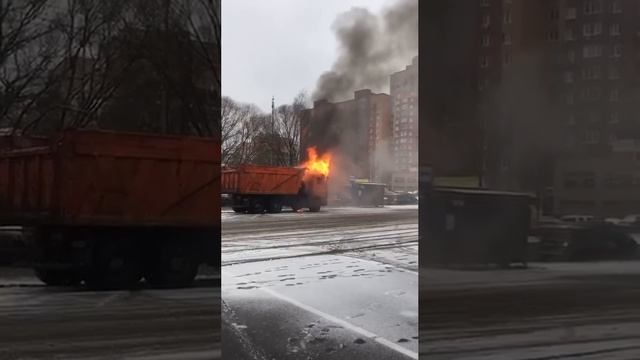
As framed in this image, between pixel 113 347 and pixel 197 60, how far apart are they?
66.1 inches

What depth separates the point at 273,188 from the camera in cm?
371

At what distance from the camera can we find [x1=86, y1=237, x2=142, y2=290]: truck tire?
3123 mm

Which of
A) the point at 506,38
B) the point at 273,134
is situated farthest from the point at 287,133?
the point at 506,38

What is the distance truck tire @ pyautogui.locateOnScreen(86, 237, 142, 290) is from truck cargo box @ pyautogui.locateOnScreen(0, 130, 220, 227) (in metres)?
0.13

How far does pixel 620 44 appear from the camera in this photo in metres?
3.37

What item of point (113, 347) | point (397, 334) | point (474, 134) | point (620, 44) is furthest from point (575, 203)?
point (113, 347)

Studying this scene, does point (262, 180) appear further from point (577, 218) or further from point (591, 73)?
point (591, 73)

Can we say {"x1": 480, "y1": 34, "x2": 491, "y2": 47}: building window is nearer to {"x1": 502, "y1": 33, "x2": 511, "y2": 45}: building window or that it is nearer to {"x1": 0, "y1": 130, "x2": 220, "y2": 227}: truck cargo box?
{"x1": 502, "y1": 33, "x2": 511, "y2": 45}: building window

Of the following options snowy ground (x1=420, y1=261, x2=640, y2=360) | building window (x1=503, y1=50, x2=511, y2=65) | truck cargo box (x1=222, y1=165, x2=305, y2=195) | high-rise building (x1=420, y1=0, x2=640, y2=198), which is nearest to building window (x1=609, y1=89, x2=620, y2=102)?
high-rise building (x1=420, y1=0, x2=640, y2=198)

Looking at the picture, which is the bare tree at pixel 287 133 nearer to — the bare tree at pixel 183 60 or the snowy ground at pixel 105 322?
the bare tree at pixel 183 60

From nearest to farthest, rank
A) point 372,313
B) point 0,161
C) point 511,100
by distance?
point 0,161, point 511,100, point 372,313

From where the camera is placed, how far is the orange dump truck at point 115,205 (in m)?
2.97

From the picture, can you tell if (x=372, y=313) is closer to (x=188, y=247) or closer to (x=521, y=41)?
(x=188, y=247)

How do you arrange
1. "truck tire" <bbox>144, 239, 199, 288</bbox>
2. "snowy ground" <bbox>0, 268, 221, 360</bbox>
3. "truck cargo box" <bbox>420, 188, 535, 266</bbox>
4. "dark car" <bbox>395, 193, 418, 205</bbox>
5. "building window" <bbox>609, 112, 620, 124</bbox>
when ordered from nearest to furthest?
1. "snowy ground" <bbox>0, 268, 221, 360</bbox>
2. "truck tire" <bbox>144, 239, 199, 288</bbox>
3. "building window" <bbox>609, 112, 620, 124</bbox>
4. "truck cargo box" <bbox>420, 188, 535, 266</bbox>
5. "dark car" <bbox>395, 193, 418, 205</bbox>
